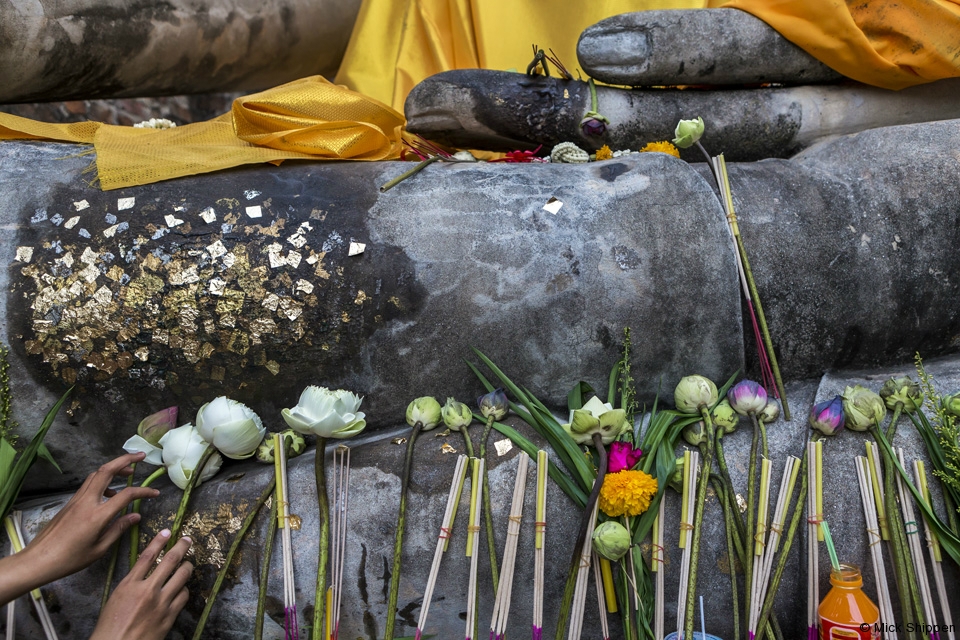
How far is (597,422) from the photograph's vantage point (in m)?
1.09

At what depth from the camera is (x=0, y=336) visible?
1175 millimetres

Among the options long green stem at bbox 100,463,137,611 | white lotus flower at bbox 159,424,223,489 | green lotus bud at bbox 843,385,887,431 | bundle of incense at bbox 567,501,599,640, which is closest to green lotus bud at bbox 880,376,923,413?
green lotus bud at bbox 843,385,887,431

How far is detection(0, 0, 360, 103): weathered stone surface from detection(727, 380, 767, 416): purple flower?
5.09ft

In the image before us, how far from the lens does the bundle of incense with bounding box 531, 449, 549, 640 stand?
1.07 metres

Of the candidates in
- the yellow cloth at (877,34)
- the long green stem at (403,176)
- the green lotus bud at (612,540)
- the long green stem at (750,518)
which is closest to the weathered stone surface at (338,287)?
the long green stem at (403,176)

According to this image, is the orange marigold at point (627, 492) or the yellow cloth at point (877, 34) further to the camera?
the yellow cloth at point (877, 34)

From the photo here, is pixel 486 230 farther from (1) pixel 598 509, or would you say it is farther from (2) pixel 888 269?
(2) pixel 888 269

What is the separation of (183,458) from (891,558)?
1.05 metres

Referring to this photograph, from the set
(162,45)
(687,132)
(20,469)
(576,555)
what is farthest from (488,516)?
(162,45)

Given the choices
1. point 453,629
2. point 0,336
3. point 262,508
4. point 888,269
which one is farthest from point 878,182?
point 0,336

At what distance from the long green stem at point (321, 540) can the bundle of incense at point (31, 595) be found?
39cm

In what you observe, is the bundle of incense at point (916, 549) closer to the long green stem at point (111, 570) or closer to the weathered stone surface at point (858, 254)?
the weathered stone surface at point (858, 254)

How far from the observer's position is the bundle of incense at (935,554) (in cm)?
105

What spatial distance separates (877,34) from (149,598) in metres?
1.67
